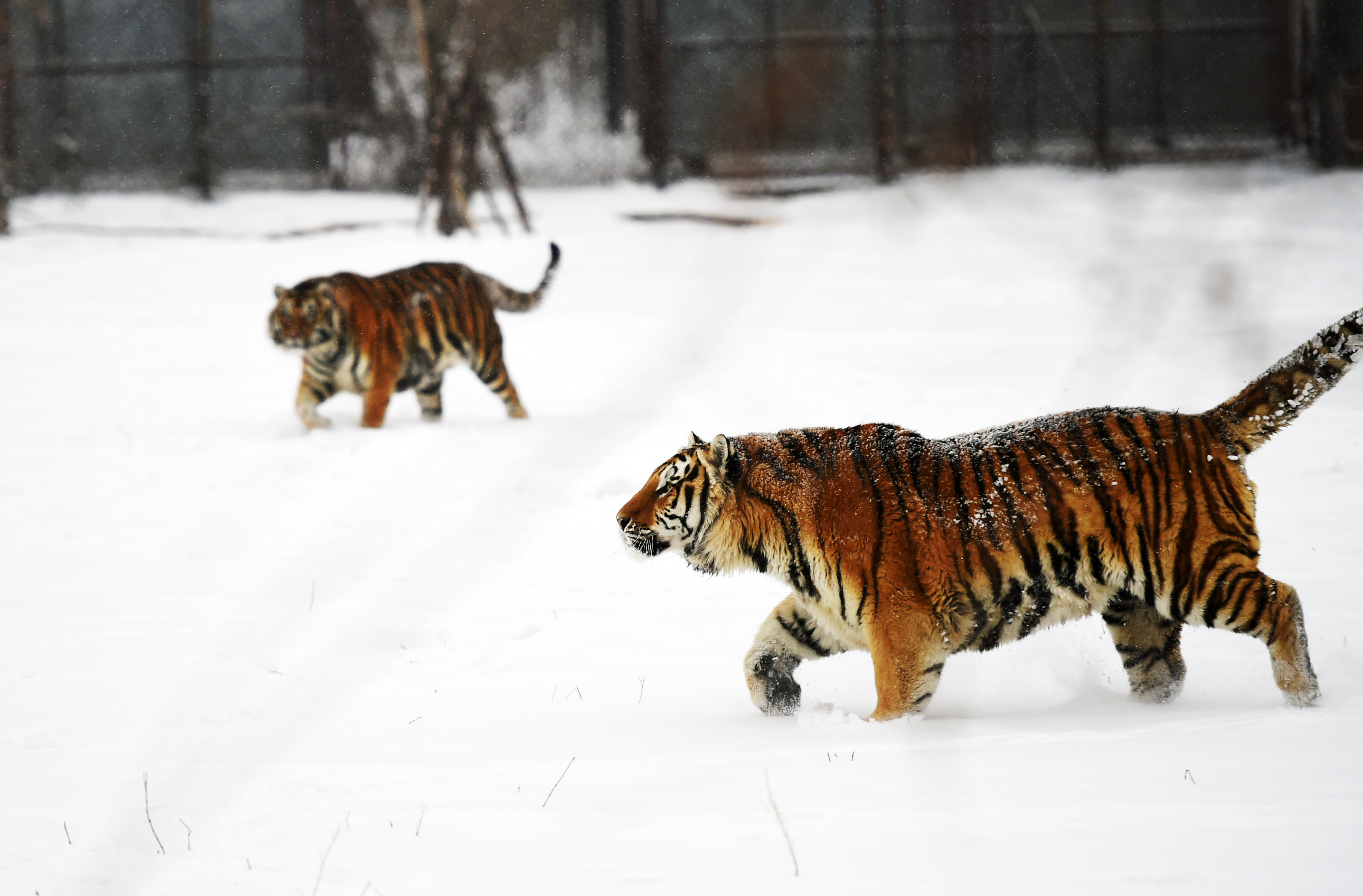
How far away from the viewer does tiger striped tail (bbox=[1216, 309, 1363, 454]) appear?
346cm

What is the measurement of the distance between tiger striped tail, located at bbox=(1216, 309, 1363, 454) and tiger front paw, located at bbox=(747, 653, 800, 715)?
1399 mm

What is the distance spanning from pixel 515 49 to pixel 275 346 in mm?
8415

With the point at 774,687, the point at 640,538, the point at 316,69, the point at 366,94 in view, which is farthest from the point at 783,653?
the point at 316,69

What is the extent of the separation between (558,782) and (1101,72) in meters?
2.05

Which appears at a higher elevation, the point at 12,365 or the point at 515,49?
the point at 515,49

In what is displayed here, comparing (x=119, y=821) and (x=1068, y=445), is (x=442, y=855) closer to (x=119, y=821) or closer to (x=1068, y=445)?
(x=119, y=821)

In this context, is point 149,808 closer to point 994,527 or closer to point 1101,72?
point 994,527

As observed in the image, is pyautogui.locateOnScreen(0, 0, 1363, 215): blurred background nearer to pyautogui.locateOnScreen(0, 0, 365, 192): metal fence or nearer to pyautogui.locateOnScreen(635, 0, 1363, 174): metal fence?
pyautogui.locateOnScreen(0, 0, 365, 192): metal fence

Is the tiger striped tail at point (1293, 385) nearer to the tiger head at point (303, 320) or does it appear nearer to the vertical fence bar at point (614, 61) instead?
the tiger head at point (303, 320)

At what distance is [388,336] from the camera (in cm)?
802

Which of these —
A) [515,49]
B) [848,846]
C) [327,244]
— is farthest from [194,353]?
[848,846]

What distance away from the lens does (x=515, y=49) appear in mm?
15219

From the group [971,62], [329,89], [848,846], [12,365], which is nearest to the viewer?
[971,62]

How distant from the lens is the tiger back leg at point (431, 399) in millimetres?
8383
